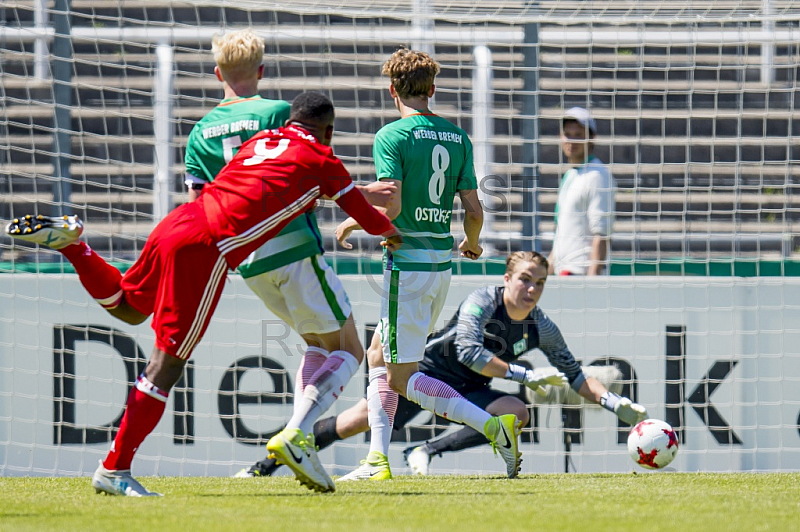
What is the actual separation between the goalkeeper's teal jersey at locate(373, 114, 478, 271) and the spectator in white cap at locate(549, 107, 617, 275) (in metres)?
2.13

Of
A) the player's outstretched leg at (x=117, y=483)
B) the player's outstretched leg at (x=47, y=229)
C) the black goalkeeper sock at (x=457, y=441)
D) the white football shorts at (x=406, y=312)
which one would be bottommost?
the black goalkeeper sock at (x=457, y=441)

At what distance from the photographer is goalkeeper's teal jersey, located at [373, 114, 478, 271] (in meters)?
4.60

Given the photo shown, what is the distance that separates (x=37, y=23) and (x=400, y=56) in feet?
14.4

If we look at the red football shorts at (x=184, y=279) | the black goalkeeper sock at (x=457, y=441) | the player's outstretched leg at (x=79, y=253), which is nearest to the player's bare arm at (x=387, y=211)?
the red football shorts at (x=184, y=279)

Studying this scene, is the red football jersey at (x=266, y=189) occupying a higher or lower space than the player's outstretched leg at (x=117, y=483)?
higher

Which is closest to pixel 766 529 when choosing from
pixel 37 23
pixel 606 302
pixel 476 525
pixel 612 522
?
pixel 612 522

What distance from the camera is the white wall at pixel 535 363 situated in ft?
20.4

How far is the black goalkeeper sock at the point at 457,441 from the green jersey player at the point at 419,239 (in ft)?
2.93

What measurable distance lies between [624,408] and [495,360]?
0.80 metres

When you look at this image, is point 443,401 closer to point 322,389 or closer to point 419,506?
point 322,389

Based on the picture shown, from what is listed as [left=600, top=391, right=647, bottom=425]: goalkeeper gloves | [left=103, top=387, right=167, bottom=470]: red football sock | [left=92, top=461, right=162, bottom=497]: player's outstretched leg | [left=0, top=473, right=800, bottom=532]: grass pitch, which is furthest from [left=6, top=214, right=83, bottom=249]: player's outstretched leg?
[left=600, top=391, right=647, bottom=425]: goalkeeper gloves

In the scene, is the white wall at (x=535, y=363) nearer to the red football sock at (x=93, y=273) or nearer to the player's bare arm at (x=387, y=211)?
the player's bare arm at (x=387, y=211)

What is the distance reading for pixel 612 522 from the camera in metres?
3.18

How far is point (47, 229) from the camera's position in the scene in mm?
3664
